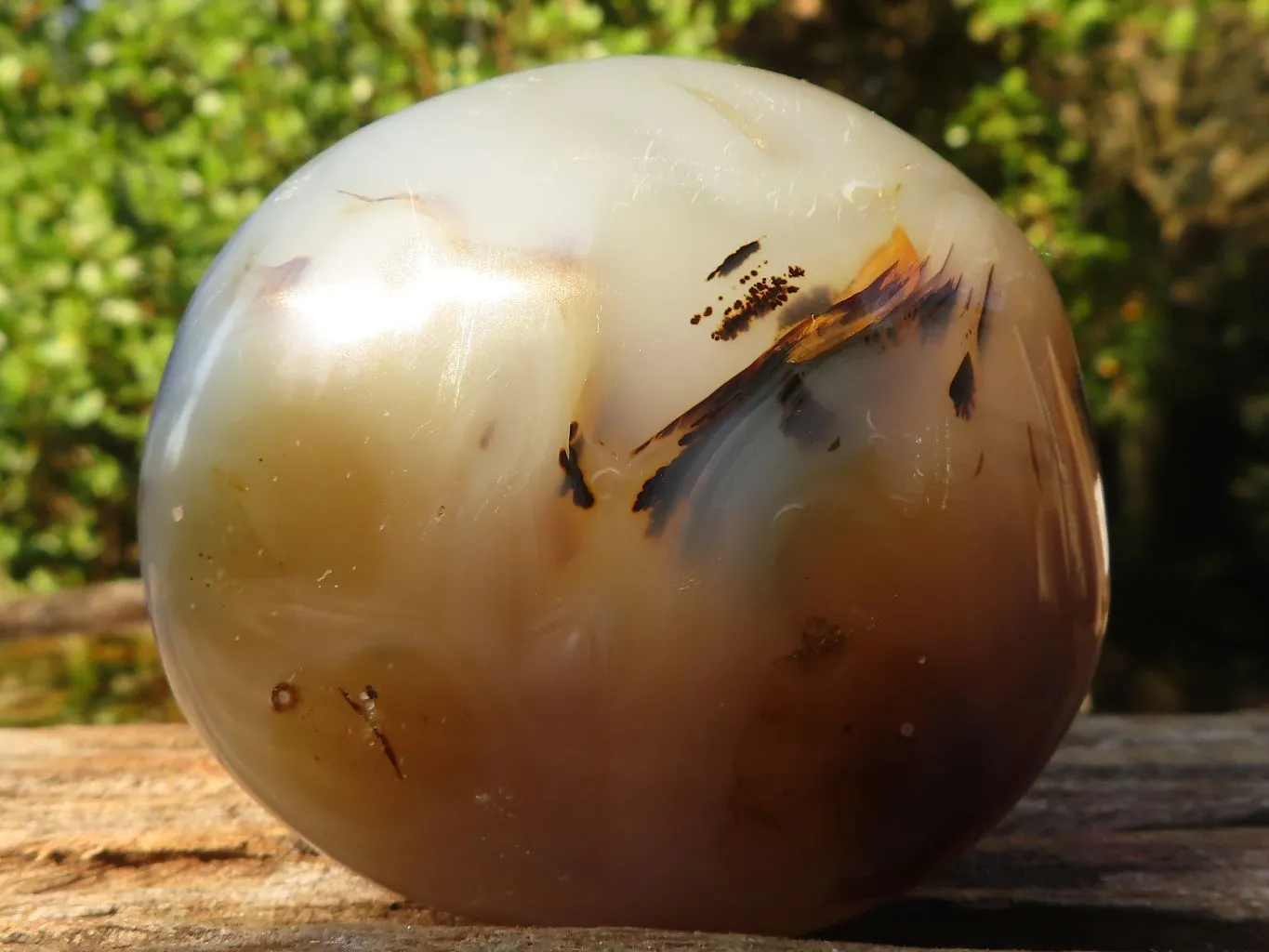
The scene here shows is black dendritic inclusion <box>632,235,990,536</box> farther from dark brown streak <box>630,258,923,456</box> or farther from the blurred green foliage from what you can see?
the blurred green foliage

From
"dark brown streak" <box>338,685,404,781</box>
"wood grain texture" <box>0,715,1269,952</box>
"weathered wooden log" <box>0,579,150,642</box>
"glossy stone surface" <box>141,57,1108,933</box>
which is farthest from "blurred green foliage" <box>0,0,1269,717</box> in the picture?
"dark brown streak" <box>338,685,404,781</box>

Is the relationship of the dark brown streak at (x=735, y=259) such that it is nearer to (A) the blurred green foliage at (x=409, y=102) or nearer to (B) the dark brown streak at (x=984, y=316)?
(B) the dark brown streak at (x=984, y=316)

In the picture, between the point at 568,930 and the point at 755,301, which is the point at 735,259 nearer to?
the point at 755,301

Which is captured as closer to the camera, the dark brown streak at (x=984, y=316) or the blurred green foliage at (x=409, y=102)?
the dark brown streak at (x=984, y=316)

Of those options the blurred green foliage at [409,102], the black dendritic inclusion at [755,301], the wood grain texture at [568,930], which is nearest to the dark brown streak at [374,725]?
the wood grain texture at [568,930]

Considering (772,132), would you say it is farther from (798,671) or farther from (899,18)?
(899,18)

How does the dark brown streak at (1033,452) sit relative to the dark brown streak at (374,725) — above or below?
above

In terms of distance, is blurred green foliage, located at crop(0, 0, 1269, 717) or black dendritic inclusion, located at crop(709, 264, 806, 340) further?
blurred green foliage, located at crop(0, 0, 1269, 717)
